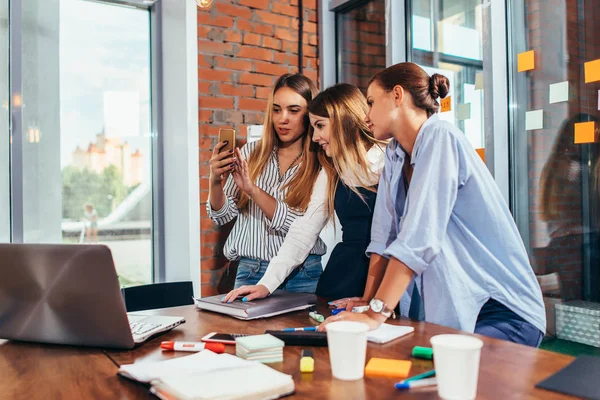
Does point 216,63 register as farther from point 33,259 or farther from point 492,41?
point 33,259

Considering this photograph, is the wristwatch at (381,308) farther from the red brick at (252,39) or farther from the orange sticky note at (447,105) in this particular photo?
the red brick at (252,39)

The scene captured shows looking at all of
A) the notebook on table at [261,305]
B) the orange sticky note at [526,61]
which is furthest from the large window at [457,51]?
the notebook on table at [261,305]

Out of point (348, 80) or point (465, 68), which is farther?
point (348, 80)

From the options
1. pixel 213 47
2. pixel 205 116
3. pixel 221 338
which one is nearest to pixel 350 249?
pixel 221 338

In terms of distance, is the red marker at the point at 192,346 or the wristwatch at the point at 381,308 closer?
the red marker at the point at 192,346

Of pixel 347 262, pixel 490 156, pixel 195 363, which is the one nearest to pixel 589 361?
pixel 195 363

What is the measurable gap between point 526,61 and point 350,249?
130 centimetres

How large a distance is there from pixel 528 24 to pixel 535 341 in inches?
65.6

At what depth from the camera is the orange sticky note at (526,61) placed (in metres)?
2.43

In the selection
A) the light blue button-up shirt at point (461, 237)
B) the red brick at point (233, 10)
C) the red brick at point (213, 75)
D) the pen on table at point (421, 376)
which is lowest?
the pen on table at point (421, 376)

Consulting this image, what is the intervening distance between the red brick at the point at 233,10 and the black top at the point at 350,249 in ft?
5.25

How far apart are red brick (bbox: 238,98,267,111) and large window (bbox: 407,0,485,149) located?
37.0 inches

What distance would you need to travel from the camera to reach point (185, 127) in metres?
2.96

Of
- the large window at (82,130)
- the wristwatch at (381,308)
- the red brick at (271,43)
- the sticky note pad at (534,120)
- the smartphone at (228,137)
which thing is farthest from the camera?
the red brick at (271,43)
